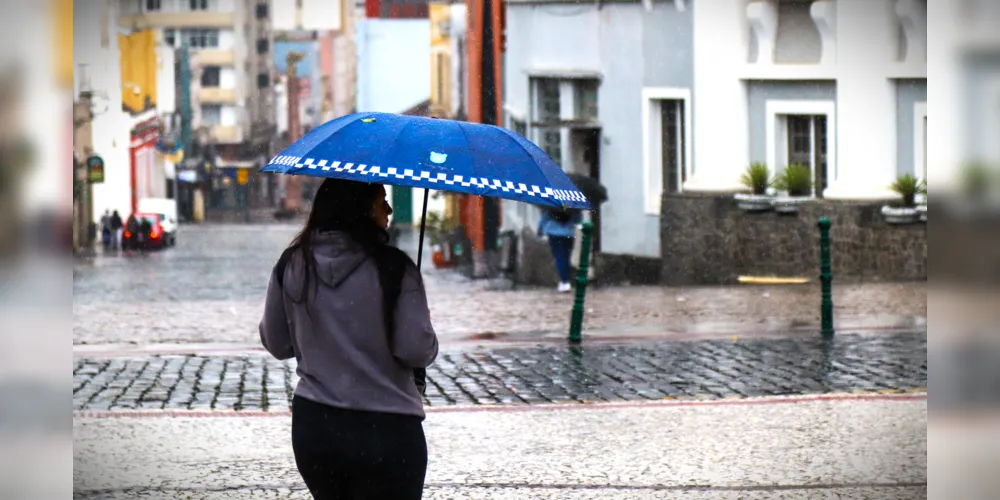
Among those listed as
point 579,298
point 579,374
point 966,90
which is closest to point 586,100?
point 579,298

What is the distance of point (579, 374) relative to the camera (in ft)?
36.8

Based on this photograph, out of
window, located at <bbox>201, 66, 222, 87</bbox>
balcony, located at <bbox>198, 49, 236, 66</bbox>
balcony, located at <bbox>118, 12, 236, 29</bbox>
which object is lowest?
window, located at <bbox>201, 66, 222, 87</bbox>

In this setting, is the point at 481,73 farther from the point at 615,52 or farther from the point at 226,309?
the point at 226,309

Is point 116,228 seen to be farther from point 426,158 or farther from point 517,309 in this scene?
point 426,158

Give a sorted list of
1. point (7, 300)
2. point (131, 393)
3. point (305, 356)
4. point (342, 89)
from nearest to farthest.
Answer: point (7, 300) < point (305, 356) < point (131, 393) < point (342, 89)

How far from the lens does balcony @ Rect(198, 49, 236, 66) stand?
257 ft

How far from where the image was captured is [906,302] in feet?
53.8

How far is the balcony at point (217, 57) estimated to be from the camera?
257ft

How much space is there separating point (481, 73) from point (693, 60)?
10147 millimetres

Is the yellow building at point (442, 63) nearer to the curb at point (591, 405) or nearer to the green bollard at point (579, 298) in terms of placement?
the green bollard at point (579, 298)

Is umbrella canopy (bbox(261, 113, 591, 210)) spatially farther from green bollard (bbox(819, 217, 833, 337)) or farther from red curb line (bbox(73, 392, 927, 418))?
green bollard (bbox(819, 217, 833, 337))

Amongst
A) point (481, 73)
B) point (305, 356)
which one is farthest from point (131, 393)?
point (481, 73)

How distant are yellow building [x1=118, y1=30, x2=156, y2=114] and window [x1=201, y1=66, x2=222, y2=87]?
3459 centimetres

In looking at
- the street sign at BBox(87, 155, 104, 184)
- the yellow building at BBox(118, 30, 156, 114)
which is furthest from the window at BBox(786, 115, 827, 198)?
the yellow building at BBox(118, 30, 156, 114)
